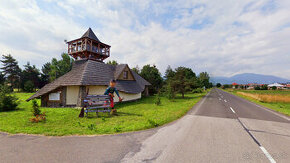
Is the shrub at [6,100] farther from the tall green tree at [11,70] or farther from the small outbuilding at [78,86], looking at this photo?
the tall green tree at [11,70]

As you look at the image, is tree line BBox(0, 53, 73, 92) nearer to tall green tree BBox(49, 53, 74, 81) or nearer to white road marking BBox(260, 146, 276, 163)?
tall green tree BBox(49, 53, 74, 81)

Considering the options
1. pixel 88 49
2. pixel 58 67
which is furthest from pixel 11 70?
pixel 88 49

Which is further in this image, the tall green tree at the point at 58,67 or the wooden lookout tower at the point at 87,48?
the tall green tree at the point at 58,67

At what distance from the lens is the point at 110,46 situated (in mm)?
22594

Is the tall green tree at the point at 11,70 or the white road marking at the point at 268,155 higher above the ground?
the tall green tree at the point at 11,70

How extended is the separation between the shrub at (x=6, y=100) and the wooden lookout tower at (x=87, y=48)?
10202mm

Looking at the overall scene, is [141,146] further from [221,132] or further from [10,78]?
[10,78]

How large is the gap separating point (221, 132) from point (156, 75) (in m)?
28.3

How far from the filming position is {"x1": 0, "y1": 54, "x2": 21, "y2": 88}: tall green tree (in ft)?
151

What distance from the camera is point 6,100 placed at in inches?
424

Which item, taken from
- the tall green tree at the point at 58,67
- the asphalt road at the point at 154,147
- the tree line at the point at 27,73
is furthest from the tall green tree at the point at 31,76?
the asphalt road at the point at 154,147

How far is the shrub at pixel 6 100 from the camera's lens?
10.6m

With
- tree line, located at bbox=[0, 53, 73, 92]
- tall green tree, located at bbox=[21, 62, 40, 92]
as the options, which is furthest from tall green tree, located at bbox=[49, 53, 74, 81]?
tall green tree, located at bbox=[21, 62, 40, 92]

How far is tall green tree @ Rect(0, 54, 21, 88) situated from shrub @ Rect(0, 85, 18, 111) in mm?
52245
